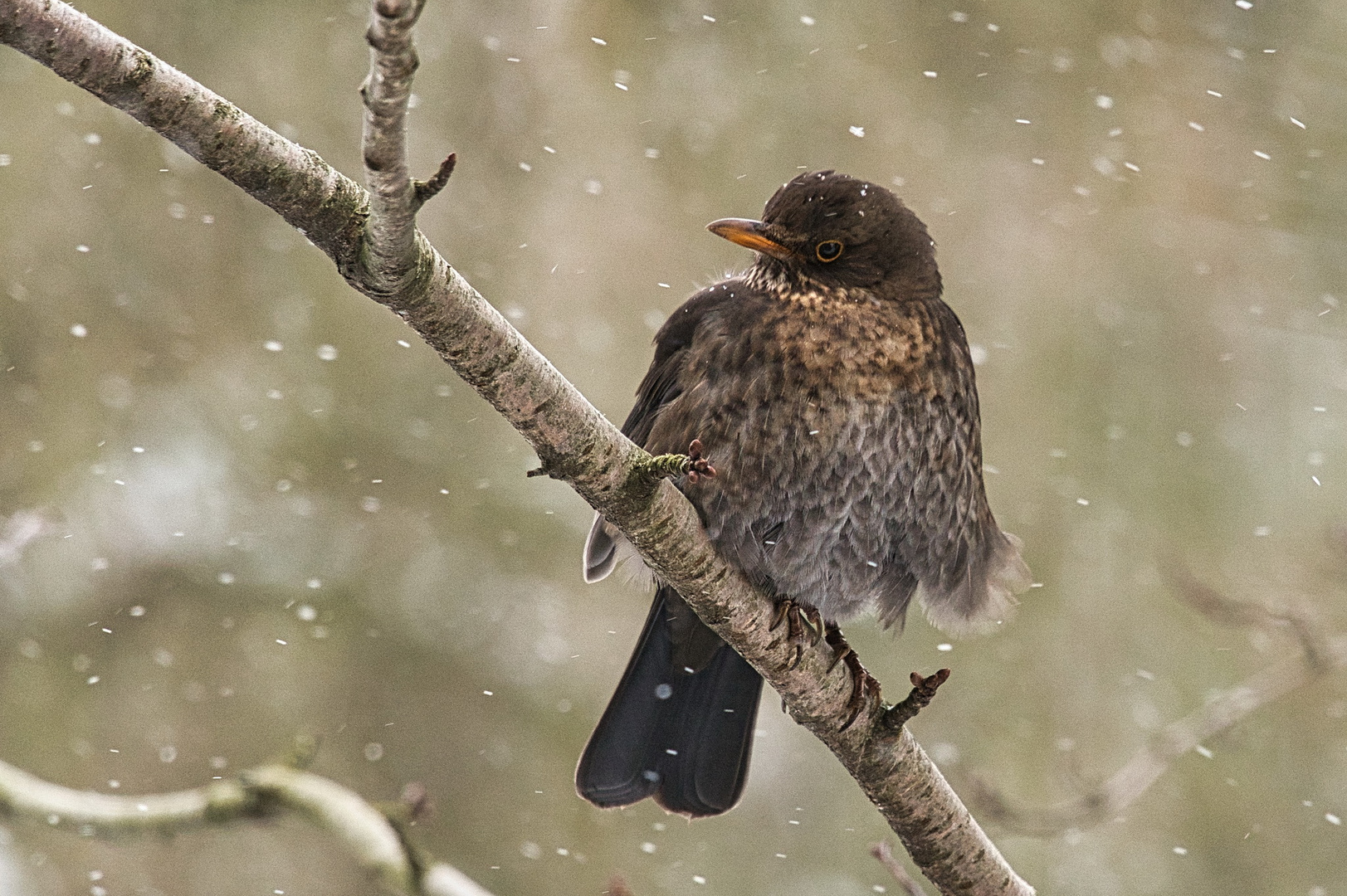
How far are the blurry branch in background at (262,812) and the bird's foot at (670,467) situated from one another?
116 cm

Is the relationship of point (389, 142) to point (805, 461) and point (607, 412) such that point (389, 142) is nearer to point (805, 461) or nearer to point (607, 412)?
point (805, 461)

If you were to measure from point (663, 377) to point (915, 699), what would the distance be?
115cm

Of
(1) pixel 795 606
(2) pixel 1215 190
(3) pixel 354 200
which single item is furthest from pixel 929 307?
(2) pixel 1215 190

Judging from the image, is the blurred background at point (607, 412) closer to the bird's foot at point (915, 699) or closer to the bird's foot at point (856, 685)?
the bird's foot at point (856, 685)

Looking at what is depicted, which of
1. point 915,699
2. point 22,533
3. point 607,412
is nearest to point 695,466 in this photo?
point 915,699

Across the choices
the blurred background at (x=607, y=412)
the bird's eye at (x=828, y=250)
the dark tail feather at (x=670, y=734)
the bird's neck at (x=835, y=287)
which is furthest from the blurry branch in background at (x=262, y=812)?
the blurred background at (x=607, y=412)

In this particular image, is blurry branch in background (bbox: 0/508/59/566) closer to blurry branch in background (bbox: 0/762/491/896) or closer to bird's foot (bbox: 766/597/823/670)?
blurry branch in background (bbox: 0/762/491/896)

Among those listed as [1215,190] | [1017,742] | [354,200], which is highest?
[354,200]

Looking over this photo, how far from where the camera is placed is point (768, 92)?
5840 mm

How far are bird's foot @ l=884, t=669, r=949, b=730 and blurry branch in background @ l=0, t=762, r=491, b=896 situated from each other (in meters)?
0.96

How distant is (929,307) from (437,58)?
3.03 meters

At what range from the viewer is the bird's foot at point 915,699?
8.04ft

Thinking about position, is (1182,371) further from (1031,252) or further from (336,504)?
(336,504)

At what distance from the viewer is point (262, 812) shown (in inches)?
126
